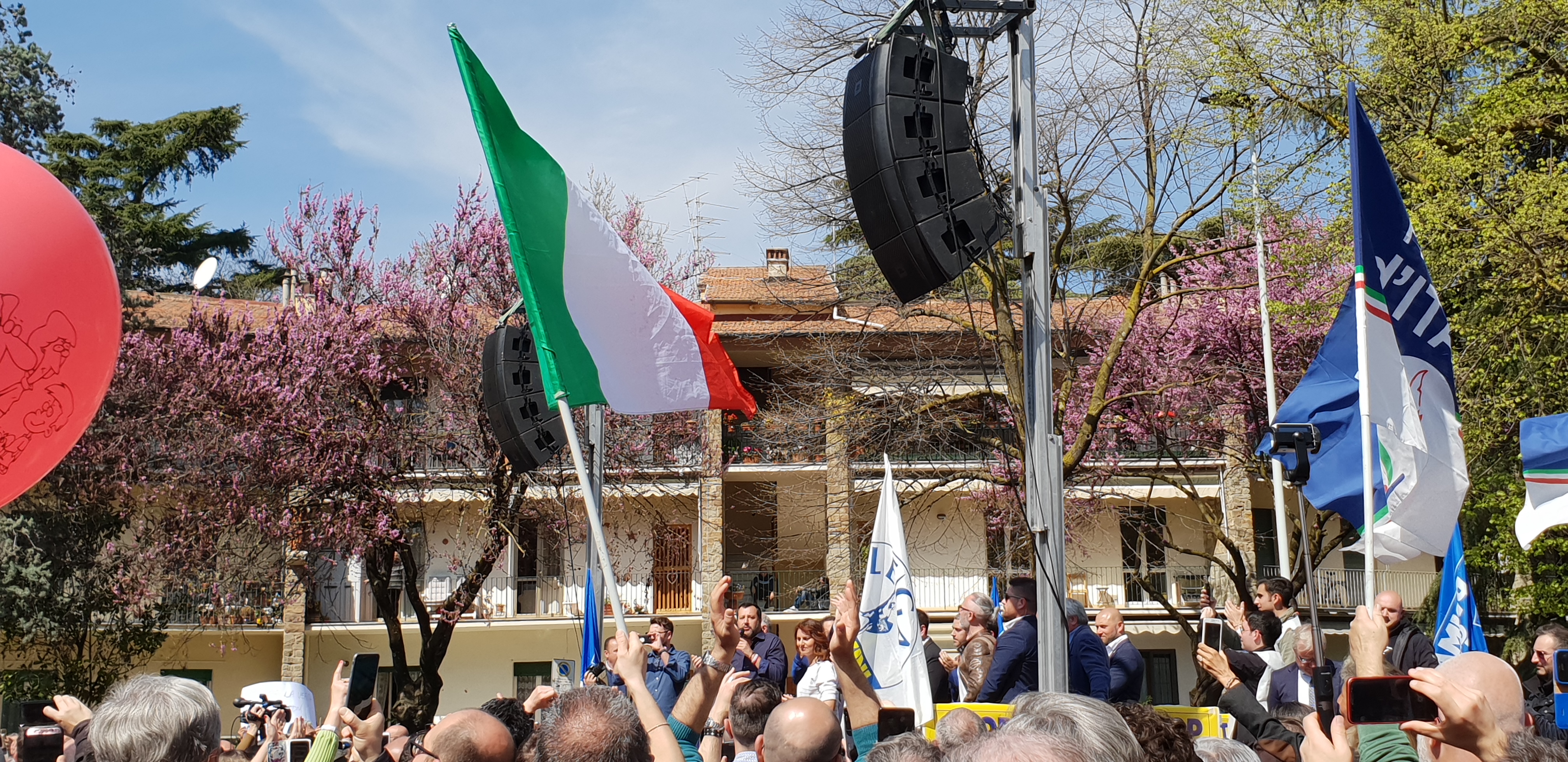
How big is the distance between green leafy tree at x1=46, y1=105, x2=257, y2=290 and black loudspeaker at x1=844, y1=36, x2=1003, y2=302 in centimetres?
3587

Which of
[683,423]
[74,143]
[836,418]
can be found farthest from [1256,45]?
[74,143]

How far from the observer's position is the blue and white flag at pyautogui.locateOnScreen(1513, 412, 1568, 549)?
817 cm

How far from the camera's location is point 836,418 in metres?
17.2

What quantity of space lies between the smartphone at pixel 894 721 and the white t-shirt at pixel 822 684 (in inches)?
138

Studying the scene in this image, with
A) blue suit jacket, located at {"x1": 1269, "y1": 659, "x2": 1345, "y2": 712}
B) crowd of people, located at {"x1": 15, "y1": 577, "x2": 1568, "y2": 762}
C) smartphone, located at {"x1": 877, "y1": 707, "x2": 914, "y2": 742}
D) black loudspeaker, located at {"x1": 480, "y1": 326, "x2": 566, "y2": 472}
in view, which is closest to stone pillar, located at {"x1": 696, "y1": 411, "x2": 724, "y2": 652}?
black loudspeaker, located at {"x1": 480, "y1": 326, "x2": 566, "y2": 472}

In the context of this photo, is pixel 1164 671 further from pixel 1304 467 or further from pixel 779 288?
pixel 1304 467

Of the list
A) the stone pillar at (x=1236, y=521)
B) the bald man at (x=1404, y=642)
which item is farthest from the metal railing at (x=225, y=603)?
the bald man at (x=1404, y=642)

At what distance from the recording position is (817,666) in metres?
8.73

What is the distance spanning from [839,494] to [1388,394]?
47.1ft

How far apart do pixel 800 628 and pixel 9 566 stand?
17.7 metres

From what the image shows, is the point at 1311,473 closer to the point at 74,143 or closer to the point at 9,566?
the point at 9,566

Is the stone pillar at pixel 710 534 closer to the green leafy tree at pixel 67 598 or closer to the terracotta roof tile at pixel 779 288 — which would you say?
the terracotta roof tile at pixel 779 288

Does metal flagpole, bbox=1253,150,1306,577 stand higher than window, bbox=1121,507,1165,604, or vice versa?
metal flagpole, bbox=1253,150,1306,577

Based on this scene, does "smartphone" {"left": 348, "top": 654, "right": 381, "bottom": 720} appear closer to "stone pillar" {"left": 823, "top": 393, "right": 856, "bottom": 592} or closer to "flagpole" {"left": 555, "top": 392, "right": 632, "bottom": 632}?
"flagpole" {"left": 555, "top": 392, "right": 632, "bottom": 632}
